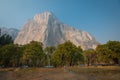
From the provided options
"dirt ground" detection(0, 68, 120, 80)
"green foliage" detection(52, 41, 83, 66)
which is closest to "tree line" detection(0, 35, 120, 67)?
Answer: "green foliage" detection(52, 41, 83, 66)

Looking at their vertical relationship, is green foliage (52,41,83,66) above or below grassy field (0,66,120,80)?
above

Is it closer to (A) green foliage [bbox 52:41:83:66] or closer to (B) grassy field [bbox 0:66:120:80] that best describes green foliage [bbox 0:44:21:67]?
(A) green foliage [bbox 52:41:83:66]

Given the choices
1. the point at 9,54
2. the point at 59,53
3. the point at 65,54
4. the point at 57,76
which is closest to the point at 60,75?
the point at 57,76

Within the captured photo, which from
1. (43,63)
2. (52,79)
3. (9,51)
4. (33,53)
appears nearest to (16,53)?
(9,51)

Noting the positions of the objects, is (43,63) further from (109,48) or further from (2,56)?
(109,48)

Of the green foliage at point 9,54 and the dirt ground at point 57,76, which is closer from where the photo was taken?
the dirt ground at point 57,76

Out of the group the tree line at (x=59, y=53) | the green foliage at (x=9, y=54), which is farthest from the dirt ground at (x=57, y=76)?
the green foliage at (x=9, y=54)

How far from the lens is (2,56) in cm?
9681

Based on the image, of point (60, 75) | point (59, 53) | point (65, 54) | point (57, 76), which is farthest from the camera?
point (59, 53)

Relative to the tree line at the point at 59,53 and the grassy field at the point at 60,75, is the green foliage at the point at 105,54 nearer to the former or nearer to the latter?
the tree line at the point at 59,53

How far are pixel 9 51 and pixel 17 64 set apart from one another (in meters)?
17.1

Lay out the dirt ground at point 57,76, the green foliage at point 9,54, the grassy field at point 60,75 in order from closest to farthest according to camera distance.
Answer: the dirt ground at point 57,76 < the grassy field at point 60,75 < the green foliage at point 9,54

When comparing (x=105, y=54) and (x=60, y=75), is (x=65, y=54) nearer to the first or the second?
(x=105, y=54)

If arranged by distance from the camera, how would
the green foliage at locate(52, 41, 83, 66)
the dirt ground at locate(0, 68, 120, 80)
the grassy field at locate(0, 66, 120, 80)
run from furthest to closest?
the green foliage at locate(52, 41, 83, 66) < the grassy field at locate(0, 66, 120, 80) < the dirt ground at locate(0, 68, 120, 80)
